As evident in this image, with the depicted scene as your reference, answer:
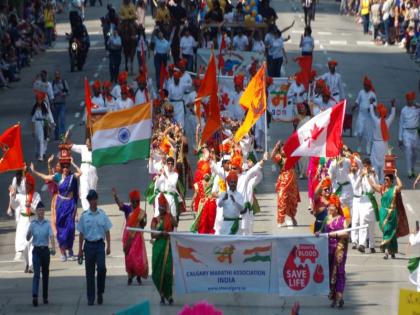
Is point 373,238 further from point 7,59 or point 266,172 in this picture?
point 7,59

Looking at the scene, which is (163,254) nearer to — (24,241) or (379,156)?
(24,241)

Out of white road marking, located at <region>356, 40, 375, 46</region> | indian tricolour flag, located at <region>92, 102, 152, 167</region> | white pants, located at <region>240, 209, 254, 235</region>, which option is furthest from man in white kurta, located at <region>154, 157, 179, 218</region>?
white road marking, located at <region>356, 40, 375, 46</region>

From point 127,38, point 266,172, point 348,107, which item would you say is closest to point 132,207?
point 266,172

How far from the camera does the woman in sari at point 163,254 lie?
24.4m

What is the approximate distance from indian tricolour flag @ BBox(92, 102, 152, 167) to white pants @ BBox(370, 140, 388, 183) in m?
7.79

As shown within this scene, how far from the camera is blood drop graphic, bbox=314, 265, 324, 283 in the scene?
24.2 m

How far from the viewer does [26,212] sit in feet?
90.6

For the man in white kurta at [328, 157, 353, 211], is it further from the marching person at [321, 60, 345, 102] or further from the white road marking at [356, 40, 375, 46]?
the white road marking at [356, 40, 375, 46]

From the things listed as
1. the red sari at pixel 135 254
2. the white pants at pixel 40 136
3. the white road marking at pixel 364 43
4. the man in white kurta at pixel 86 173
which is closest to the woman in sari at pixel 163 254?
the red sari at pixel 135 254

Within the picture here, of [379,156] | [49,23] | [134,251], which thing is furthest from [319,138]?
[49,23]

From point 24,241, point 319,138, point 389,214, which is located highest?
point 319,138

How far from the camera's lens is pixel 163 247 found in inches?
962

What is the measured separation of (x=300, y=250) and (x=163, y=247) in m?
1.84

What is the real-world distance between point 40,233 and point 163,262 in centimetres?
178
